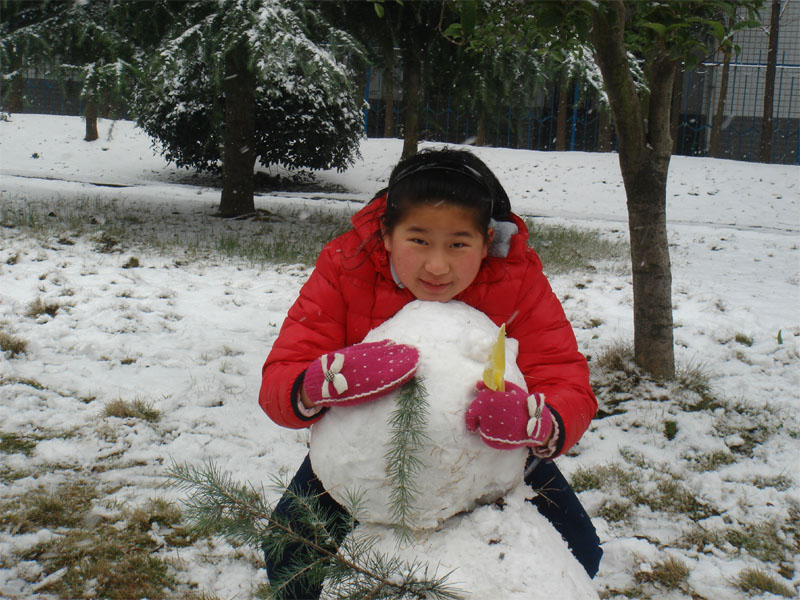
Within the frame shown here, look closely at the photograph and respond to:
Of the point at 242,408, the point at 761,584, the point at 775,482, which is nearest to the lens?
the point at 761,584

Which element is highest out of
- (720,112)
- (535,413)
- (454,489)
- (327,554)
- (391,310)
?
(720,112)

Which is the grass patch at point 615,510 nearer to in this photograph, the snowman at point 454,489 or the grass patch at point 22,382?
the snowman at point 454,489

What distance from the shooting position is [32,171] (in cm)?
1428

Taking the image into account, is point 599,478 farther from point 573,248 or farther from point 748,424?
point 573,248

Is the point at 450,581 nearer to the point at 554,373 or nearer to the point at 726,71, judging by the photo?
the point at 554,373

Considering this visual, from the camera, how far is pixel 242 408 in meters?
3.21

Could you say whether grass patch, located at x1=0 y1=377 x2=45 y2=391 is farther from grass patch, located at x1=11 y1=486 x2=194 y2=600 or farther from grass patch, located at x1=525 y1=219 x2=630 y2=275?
grass patch, located at x1=525 y1=219 x2=630 y2=275

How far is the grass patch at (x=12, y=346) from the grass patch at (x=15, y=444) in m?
0.84

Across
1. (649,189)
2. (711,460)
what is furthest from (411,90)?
(711,460)

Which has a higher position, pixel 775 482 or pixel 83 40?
pixel 83 40

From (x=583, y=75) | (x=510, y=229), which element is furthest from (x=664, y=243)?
(x=583, y=75)

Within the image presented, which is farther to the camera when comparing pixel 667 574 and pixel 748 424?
pixel 748 424

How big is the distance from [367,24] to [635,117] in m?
4.28

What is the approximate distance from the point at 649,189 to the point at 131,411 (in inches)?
108
